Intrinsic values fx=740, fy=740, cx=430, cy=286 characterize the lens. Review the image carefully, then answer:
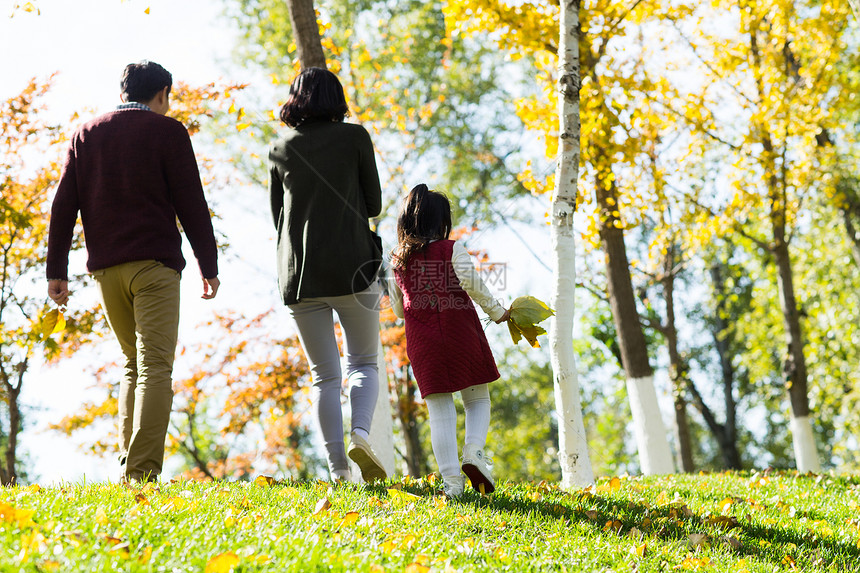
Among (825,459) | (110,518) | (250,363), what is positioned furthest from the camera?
(825,459)

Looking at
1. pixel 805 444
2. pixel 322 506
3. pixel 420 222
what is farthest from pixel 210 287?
pixel 805 444

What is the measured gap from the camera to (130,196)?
3.77m

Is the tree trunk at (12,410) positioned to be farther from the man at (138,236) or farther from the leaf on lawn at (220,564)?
the leaf on lawn at (220,564)

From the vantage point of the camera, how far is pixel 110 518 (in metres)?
2.62

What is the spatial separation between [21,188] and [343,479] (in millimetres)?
6474

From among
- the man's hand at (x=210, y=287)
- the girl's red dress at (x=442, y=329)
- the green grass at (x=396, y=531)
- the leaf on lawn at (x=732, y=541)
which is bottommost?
the leaf on lawn at (x=732, y=541)

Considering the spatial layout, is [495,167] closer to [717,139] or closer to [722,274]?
[717,139]

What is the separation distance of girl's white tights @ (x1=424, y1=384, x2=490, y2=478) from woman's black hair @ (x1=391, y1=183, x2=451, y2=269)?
76cm

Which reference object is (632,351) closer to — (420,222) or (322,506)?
(420,222)

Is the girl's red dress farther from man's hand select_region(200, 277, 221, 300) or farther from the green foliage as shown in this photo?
the green foliage

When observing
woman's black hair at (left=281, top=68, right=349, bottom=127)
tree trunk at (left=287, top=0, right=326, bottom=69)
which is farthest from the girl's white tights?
tree trunk at (left=287, top=0, right=326, bottom=69)

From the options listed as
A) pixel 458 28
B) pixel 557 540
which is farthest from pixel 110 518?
pixel 458 28

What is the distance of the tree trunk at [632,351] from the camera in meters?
8.50

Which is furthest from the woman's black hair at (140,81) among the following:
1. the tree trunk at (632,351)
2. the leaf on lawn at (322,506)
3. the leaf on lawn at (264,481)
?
the tree trunk at (632,351)
